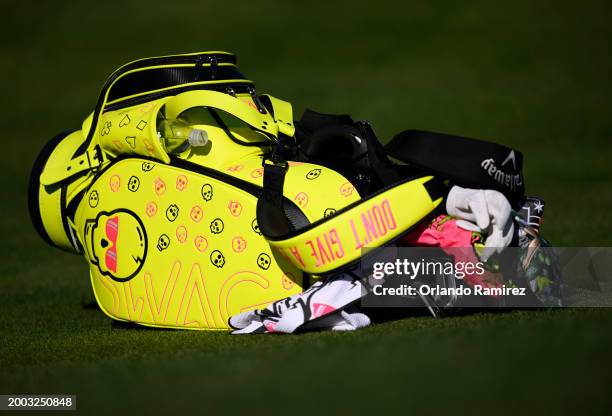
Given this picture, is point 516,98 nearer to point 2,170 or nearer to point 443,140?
point 2,170

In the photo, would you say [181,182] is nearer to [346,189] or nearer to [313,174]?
[313,174]

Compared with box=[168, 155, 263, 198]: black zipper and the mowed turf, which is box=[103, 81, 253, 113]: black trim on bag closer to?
box=[168, 155, 263, 198]: black zipper

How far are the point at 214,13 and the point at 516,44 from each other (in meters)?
6.97

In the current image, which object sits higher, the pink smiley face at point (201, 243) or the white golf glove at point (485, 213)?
the white golf glove at point (485, 213)

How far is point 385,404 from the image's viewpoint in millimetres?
3553

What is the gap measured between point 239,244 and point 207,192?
0.34 m


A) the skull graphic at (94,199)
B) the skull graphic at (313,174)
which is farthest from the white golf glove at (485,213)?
the skull graphic at (94,199)

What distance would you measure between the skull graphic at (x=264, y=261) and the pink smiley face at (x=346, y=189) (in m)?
0.54

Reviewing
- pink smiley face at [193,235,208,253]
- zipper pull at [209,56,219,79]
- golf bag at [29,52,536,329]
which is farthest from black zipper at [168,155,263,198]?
zipper pull at [209,56,219,79]

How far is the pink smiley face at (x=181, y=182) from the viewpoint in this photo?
17.6ft

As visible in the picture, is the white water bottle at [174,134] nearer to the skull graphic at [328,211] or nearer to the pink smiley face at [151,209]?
the pink smiley face at [151,209]

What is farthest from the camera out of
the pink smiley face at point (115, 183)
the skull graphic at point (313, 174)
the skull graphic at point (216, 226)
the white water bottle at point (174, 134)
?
the pink smiley face at point (115, 183)

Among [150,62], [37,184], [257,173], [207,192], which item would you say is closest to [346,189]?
[257,173]

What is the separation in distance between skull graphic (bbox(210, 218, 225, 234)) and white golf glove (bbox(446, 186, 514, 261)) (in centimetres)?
120
